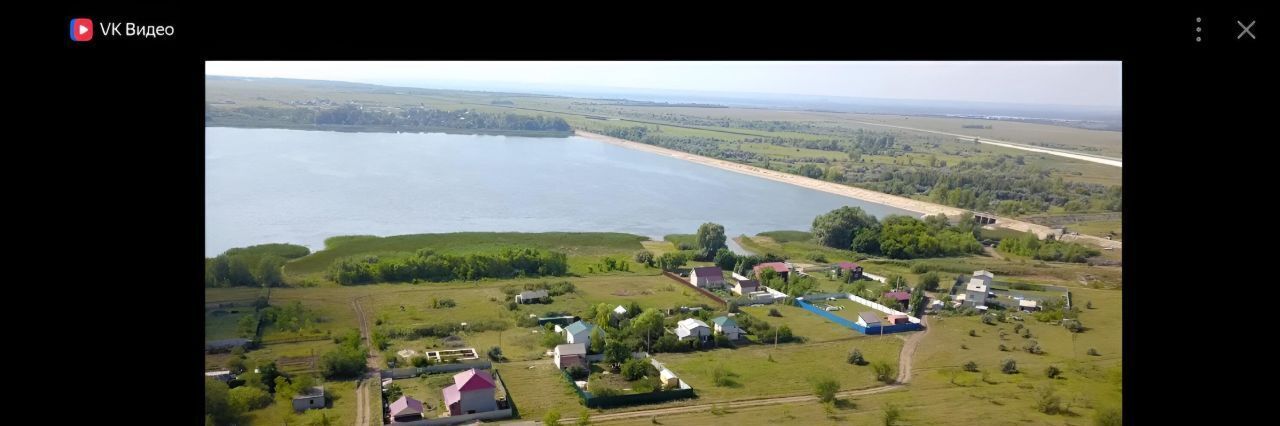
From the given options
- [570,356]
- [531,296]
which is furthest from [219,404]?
→ [531,296]

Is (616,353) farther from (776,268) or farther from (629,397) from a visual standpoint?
(776,268)

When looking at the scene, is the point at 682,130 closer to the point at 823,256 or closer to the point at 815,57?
the point at 823,256

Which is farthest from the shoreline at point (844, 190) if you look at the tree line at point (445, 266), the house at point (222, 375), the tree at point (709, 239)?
the house at point (222, 375)

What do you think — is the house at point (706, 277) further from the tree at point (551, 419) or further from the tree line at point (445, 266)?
the tree at point (551, 419)

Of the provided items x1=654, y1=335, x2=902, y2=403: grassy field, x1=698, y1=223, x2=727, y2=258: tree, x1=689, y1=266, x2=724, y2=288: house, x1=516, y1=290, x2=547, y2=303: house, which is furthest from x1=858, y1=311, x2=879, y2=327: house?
x1=516, y1=290, x2=547, y2=303: house

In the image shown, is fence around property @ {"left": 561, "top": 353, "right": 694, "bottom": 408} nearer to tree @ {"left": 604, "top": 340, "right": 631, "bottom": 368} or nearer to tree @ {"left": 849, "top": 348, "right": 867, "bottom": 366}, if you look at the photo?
tree @ {"left": 604, "top": 340, "right": 631, "bottom": 368}
